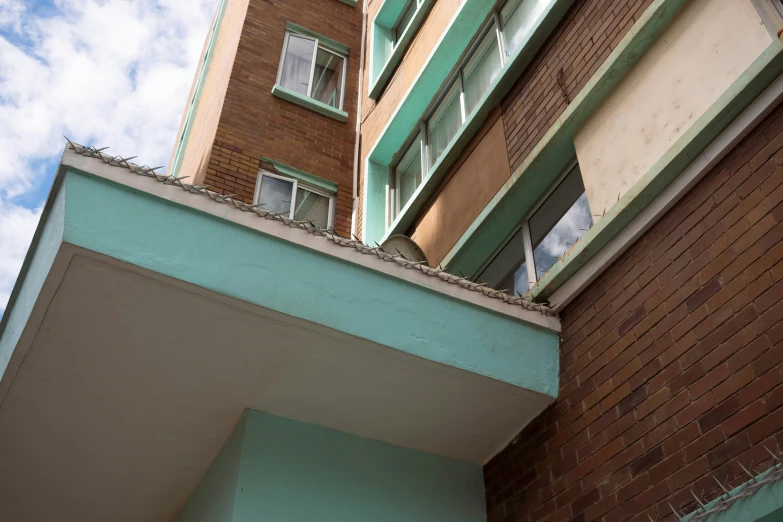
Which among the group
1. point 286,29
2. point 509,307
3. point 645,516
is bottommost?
point 645,516

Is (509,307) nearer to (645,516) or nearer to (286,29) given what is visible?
(645,516)

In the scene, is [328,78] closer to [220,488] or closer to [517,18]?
[517,18]

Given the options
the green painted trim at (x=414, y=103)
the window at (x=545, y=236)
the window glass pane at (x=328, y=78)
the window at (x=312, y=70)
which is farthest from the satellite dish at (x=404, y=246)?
the window glass pane at (x=328, y=78)

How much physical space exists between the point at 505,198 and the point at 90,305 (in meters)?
3.57

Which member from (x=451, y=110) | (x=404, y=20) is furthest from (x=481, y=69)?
(x=404, y=20)

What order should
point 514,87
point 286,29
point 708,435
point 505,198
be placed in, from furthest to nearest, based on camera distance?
1. point 286,29
2. point 514,87
3. point 505,198
4. point 708,435

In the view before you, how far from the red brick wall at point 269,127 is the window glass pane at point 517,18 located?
292cm

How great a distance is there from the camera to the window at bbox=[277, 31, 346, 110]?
11039 millimetres

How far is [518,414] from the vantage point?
5410mm

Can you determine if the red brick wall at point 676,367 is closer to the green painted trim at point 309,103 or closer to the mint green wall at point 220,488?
the mint green wall at point 220,488

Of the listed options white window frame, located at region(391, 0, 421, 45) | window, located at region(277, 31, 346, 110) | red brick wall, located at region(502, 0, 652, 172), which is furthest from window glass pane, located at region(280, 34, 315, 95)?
red brick wall, located at region(502, 0, 652, 172)

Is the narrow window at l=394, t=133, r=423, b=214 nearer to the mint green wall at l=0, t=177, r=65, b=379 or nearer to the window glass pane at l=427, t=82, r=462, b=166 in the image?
the window glass pane at l=427, t=82, r=462, b=166

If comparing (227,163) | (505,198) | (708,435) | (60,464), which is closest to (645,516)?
(708,435)

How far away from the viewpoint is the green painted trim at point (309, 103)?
33.5ft
